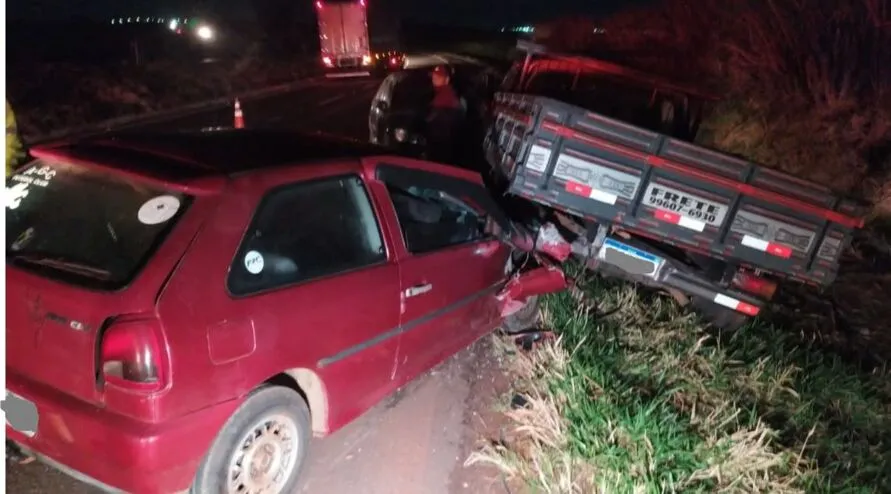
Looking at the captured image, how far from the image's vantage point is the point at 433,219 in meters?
4.41

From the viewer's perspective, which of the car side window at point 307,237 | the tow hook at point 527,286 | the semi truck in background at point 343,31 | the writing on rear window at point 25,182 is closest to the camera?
the car side window at point 307,237

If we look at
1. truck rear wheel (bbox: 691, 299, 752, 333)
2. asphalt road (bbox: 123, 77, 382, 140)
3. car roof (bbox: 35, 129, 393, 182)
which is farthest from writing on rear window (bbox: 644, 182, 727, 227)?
asphalt road (bbox: 123, 77, 382, 140)

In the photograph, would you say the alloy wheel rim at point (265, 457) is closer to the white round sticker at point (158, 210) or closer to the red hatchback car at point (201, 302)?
the red hatchback car at point (201, 302)

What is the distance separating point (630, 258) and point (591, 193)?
68 cm

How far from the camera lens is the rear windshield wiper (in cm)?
293

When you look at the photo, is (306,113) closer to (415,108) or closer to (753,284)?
(415,108)

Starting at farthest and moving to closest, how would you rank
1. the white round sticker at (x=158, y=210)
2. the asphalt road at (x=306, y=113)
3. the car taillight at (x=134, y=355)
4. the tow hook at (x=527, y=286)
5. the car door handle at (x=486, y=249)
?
the asphalt road at (x=306, y=113) → the tow hook at (x=527, y=286) → the car door handle at (x=486, y=249) → the white round sticker at (x=158, y=210) → the car taillight at (x=134, y=355)

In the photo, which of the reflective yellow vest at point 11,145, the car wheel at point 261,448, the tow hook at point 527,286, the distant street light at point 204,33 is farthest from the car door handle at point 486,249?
the distant street light at point 204,33

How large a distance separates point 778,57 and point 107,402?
32.6ft

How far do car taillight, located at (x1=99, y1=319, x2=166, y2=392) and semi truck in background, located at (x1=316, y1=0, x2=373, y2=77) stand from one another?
64.4 ft

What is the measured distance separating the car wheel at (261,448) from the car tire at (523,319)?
2472mm

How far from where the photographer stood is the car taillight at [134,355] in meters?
2.76

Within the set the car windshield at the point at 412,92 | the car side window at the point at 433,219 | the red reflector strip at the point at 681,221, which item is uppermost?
the car side window at the point at 433,219

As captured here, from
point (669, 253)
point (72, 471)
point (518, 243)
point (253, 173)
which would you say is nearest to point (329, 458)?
point (72, 471)
